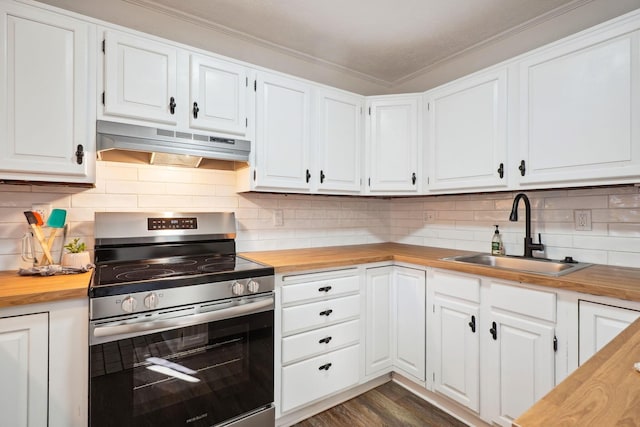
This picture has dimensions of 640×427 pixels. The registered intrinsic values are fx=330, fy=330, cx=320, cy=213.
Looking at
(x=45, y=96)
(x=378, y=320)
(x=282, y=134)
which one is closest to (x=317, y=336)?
(x=378, y=320)

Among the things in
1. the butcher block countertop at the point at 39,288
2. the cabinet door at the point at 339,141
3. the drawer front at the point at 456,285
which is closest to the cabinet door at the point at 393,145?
the cabinet door at the point at 339,141

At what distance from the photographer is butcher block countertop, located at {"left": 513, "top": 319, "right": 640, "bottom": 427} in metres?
0.51

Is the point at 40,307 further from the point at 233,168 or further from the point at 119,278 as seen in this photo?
the point at 233,168

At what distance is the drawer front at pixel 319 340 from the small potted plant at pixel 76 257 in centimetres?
111

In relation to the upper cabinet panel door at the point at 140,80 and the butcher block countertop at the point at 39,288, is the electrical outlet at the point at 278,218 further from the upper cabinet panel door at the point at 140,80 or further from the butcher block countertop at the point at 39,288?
the butcher block countertop at the point at 39,288

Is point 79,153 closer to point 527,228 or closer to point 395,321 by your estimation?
point 395,321

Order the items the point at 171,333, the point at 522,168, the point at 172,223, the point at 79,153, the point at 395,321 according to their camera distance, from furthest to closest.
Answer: the point at 395,321
the point at 172,223
the point at 522,168
the point at 79,153
the point at 171,333

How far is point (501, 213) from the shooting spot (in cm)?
232

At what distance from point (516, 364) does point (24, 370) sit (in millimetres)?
2165

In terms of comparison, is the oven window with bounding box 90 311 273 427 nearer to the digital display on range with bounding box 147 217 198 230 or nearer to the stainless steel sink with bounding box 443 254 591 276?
the digital display on range with bounding box 147 217 198 230

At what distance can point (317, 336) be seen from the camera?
6.48 feet

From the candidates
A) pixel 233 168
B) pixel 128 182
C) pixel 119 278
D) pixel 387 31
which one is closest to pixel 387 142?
pixel 387 31

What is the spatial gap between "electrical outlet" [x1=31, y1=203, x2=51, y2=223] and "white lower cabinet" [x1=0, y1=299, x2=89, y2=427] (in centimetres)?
70

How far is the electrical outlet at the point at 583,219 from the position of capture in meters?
1.91
